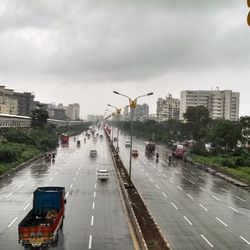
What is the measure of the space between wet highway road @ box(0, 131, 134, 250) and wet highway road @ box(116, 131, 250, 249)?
3109mm

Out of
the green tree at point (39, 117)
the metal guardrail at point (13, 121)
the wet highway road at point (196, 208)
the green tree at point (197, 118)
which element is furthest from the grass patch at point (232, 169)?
the green tree at point (39, 117)

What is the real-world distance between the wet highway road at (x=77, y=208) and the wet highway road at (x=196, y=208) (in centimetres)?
311

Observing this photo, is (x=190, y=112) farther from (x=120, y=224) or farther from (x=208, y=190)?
(x=120, y=224)

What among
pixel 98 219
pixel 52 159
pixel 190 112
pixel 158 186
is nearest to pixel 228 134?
pixel 190 112

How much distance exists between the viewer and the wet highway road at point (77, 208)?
2214 cm

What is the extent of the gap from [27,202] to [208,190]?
20493mm

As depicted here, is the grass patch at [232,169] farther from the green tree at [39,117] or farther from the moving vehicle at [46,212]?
the green tree at [39,117]

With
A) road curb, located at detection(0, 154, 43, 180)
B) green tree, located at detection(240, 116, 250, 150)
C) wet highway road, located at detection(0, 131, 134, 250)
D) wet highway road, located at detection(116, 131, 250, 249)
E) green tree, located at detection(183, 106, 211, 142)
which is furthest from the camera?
green tree, located at detection(183, 106, 211, 142)

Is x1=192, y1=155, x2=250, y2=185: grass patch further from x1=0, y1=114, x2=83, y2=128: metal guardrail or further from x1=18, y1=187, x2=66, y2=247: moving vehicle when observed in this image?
x1=0, y1=114, x2=83, y2=128: metal guardrail

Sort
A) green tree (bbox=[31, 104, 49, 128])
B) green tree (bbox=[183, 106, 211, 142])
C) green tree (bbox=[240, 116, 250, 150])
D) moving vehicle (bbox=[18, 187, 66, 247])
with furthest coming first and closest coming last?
green tree (bbox=[31, 104, 49, 128]) → green tree (bbox=[183, 106, 211, 142]) → green tree (bbox=[240, 116, 250, 150]) → moving vehicle (bbox=[18, 187, 66, 247])

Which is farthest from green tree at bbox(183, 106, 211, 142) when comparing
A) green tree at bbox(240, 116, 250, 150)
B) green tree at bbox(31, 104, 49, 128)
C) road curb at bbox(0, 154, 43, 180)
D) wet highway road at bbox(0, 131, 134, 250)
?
wet highway road at bbox(0, 131, 134, 250)

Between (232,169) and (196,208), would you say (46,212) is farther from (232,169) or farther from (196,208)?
(232,169)

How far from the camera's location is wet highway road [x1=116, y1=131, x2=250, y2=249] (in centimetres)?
2395

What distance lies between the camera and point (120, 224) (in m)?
26.0
